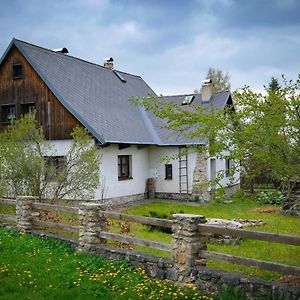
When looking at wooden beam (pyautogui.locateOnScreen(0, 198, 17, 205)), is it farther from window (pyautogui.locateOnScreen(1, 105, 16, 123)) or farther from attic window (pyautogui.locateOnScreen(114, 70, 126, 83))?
attic window (pyautogui.locateOnScreen(114, 70, 126, 83))

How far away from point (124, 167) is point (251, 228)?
27.7 ft

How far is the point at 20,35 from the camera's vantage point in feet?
66.0

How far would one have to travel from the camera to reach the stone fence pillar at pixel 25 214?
Result: 1126cm

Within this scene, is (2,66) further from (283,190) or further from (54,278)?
(283,190)

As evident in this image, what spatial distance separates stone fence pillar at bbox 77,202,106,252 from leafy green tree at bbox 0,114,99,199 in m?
3.64

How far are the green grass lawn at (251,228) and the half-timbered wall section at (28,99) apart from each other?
4.52 meters

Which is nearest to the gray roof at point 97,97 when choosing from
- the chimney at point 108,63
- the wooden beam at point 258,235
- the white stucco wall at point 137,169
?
the white stucco wall at point 137,169

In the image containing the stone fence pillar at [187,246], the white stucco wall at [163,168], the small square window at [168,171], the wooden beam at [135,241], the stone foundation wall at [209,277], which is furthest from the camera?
the small square window at [168,171]

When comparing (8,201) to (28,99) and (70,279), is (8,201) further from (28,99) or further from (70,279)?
(28,99)

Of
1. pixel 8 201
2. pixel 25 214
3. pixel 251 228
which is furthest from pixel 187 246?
pixel 8 201

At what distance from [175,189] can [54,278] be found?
1403 centimetres

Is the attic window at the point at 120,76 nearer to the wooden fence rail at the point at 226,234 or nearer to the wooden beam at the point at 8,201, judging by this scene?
the wooden beam at the point at 8,201

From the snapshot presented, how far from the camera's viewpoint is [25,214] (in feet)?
37.0

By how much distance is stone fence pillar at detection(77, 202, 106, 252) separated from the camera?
9.39 m
